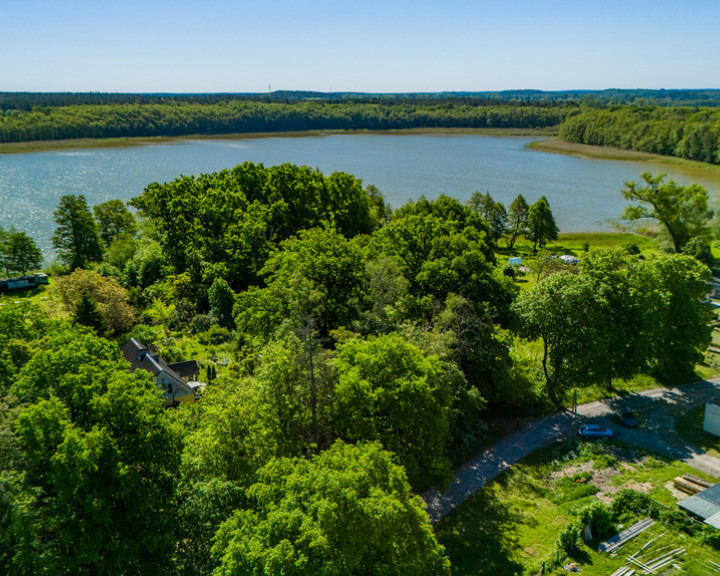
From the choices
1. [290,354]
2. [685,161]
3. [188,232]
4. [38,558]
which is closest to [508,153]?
[685,161]

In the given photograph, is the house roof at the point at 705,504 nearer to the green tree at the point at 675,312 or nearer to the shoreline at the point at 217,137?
the green tree at the point at 675,312

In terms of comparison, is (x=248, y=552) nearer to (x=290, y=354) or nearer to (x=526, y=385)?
(x=290, y=354)

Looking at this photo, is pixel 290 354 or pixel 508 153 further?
pixel 508 153

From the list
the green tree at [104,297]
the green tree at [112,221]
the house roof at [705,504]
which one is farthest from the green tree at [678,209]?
the green tree at [112,221]

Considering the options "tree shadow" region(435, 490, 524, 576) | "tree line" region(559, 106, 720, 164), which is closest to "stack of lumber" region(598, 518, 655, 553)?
"tree shadow" region(435, 490, 524, 576)

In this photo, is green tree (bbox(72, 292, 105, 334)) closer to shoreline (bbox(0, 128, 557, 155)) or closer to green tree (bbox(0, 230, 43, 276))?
green tree (bbox(0, 230, 43, 276))

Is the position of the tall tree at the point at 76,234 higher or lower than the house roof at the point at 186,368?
higher
